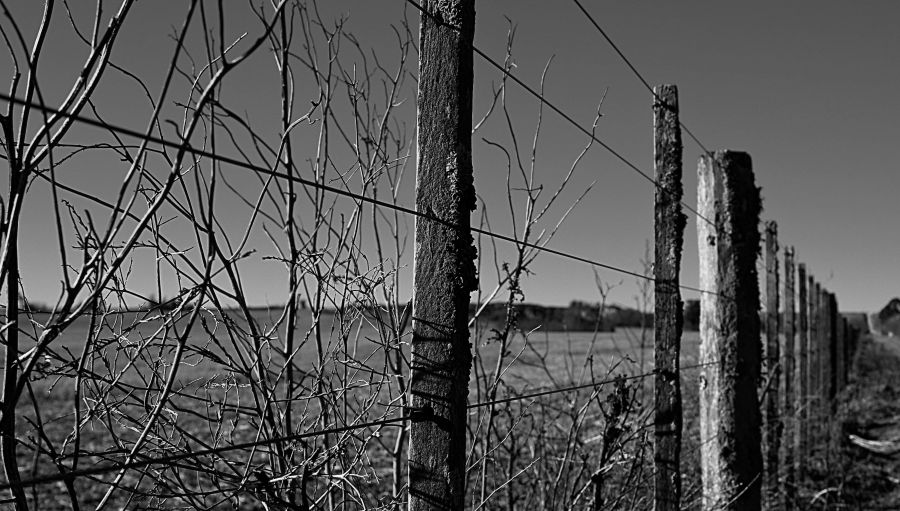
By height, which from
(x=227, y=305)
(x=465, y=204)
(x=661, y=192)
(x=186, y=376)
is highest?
(x=661, y=192)

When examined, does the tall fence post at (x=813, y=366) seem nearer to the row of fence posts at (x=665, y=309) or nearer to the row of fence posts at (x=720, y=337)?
the row of fence posts at (x=665, y=309)

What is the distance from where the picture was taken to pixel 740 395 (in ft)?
14.6

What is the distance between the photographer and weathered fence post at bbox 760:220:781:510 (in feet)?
21.1

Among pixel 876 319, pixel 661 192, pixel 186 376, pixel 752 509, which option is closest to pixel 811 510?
pixel 752 509

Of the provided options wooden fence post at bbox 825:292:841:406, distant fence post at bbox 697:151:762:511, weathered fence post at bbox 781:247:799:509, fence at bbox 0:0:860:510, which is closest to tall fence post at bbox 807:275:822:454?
weathered fence post at bbox 781:247:799:509

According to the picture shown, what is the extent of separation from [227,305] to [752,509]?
3.46 m

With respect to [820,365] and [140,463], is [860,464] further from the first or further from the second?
[140,463]

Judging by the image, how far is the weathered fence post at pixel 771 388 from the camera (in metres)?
6.44

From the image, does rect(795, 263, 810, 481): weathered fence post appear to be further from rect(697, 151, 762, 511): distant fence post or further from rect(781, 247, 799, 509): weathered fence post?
rect(697, 151, 762, 511): distant fence post

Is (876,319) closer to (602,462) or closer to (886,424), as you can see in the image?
(886,424)

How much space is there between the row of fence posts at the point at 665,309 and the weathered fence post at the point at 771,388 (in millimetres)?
17

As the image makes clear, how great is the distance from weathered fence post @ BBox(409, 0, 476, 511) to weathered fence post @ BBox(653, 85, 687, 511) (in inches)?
75.8

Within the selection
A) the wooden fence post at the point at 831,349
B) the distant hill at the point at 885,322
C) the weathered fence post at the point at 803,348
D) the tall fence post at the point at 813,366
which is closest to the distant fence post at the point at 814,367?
the tall fence post at the point at 813,366

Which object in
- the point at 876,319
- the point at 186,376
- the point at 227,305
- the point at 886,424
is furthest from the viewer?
the point at 876,319
